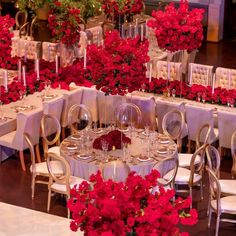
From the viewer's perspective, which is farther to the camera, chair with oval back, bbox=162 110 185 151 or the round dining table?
chair with oval back, bbox=162 110 185 151

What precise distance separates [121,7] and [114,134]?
21.3 feet

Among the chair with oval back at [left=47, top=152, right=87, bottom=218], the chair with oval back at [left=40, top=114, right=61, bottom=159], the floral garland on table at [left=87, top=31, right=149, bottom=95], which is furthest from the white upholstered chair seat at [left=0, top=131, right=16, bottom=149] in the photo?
the floral garland on table at [left=87, top=31, right=149, bottom=95]

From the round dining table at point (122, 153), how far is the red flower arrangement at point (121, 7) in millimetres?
6054

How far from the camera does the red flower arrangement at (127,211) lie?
5.23 meters

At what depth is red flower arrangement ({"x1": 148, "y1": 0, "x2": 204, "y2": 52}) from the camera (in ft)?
34.3

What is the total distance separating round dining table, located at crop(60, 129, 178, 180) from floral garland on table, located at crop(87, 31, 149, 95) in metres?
0.80

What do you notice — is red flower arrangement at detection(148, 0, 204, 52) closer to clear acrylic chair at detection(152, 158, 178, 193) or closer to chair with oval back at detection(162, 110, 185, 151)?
chair with oval back at detection(162, 110, 185, 151)

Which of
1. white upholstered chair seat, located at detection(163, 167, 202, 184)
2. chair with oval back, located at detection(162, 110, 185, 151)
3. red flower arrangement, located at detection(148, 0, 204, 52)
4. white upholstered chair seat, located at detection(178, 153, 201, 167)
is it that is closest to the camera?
white upholstered chair seat, located at detection(163, 167, 202, 184)

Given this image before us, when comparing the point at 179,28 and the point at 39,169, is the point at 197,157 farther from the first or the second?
the point at 179,28

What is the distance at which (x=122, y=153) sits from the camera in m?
8.80

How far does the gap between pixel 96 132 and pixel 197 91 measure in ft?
7.44

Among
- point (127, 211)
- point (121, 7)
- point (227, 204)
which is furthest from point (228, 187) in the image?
point (121, 7)

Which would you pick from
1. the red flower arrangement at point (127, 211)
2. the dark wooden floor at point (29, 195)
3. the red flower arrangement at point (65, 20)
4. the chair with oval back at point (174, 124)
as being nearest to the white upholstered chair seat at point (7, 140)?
the dark wooden floor at point (29, 195)

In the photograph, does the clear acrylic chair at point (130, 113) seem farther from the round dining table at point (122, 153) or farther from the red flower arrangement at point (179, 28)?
the red flower arrangement at point (179, 28)
